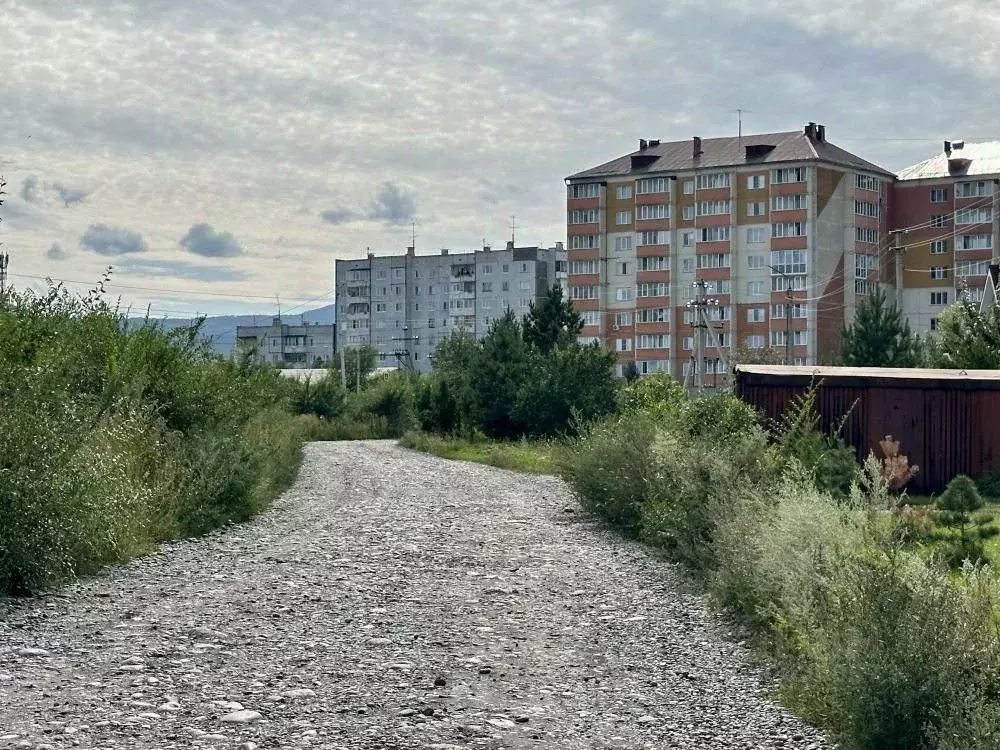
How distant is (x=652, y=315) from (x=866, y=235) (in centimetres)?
1756

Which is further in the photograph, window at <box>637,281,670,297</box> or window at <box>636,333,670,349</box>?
window at <box>637,281,670,297</box>

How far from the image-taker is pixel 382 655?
9.53m

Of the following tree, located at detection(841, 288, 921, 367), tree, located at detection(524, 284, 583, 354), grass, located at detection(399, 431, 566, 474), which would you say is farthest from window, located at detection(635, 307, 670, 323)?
grass, located at detection(399, 431, 566, 474)

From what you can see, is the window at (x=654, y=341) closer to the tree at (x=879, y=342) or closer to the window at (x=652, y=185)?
the window at (x=652, y=185)

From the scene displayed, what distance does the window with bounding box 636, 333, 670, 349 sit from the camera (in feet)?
322

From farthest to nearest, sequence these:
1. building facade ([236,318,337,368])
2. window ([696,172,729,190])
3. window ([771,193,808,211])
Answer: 1. building facade ([236,318,337,368])
2. window ([696,172,729,190])
3. window ([771,193,808,211])

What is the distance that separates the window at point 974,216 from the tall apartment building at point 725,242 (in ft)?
18.3

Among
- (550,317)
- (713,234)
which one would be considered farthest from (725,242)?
(550,317)

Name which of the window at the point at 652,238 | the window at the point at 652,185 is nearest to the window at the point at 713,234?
the window at the point at 652,238

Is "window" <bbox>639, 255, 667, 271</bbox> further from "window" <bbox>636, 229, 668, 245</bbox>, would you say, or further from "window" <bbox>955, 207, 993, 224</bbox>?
"window" <bbox>955, 207, 993, 224</bbox>

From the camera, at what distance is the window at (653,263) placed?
3903 inches

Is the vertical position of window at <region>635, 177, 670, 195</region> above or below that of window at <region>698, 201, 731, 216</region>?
above

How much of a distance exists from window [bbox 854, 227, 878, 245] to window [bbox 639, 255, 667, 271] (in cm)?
1473

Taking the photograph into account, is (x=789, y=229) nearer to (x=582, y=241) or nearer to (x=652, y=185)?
(x=652, y=185)
